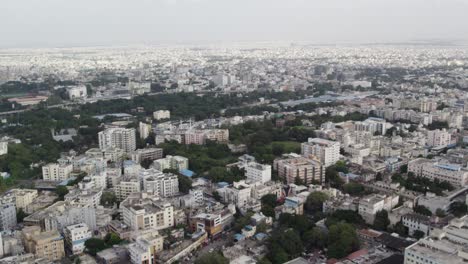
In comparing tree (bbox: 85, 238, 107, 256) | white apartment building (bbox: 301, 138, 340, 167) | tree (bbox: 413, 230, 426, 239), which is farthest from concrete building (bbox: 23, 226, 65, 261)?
white apartment building (bbox: 301, 138, 340, 167)

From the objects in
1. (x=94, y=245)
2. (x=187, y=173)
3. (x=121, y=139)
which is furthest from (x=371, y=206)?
(x=121, y=139)

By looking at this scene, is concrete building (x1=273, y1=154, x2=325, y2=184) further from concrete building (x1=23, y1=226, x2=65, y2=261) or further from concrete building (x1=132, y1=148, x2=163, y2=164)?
concrete building (x1=23, y1=226, x2=65, y2=261)

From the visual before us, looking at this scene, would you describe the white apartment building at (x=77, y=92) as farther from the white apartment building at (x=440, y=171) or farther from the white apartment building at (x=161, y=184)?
the white apartment building at (x=440, y=171)

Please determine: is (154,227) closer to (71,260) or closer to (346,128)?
(71,260)

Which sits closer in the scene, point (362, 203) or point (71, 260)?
point (71, 260)

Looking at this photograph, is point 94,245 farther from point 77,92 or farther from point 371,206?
point 77,92

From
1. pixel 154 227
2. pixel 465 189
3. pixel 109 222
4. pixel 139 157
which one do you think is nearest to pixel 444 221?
pixel 465 189

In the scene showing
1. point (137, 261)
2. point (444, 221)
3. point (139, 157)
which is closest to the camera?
point (137, 261)
